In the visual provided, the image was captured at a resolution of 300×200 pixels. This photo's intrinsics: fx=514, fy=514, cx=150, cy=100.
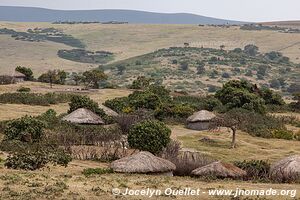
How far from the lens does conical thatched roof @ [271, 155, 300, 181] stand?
74.6 feet

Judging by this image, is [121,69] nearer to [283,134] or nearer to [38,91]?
[38,91]

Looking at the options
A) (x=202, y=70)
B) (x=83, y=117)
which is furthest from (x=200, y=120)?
(x=202, y=70)

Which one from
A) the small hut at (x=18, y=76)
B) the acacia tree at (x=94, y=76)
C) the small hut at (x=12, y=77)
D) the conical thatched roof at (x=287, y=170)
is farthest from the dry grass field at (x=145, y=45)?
the conical thatched roof at (x=287, y=170)

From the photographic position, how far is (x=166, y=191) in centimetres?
1805

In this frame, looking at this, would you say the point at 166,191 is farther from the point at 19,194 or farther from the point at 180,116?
the point at 180,116

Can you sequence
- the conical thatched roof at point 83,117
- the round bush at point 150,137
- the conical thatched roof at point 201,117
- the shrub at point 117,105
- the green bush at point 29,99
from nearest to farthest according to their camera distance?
the round bush at point 150,137 → the conical thatched roof at point 83,117 → the conical thatched roof at point 201,117 → the shrub at point 117,105 → the green bush at point 29,99

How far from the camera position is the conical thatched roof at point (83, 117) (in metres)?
38.4

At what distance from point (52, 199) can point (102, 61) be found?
15008 cm

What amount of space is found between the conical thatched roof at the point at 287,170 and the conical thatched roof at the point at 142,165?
4751mm

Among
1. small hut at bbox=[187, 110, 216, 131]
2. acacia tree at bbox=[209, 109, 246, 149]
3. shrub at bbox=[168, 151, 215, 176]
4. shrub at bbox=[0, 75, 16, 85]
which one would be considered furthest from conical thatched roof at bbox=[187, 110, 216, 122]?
shrub at bbox=[0, 75, 16, 85]

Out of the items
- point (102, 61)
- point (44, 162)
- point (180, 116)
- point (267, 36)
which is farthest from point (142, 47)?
point (44, 162)

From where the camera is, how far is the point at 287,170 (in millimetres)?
23047

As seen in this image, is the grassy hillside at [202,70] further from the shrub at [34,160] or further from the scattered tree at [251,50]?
the shrub at [34,160]

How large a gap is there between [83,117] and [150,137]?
10.9 metres
